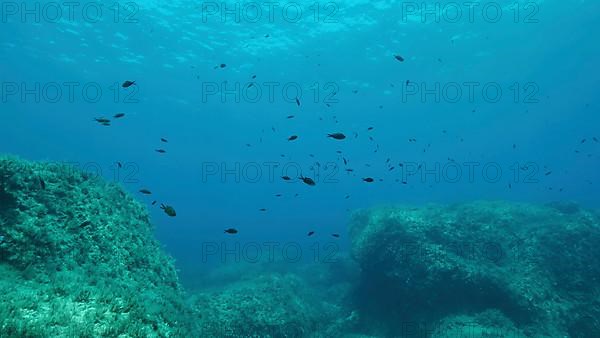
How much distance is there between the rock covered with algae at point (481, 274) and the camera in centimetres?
1371

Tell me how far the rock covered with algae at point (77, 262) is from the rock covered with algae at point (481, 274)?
33.8 ft

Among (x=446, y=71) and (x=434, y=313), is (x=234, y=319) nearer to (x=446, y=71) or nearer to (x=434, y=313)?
(x=434, y=313)

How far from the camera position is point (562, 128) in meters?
110

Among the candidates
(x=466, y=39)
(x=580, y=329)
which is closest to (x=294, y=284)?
(x=580, y=329)

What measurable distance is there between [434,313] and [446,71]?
145 feet

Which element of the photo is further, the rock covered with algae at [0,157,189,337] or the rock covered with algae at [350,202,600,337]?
the rock covered with algae at [350,202,600,337]

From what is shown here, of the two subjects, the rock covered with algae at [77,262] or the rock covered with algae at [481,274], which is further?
the rock covered with algae at [481,274]

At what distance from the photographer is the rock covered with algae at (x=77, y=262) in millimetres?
4824

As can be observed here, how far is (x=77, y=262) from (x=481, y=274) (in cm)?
1428

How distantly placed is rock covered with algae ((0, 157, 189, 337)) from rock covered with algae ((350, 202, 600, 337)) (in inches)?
405

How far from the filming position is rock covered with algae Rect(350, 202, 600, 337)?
45.0 feet

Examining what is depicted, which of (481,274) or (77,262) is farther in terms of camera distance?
(481,274)

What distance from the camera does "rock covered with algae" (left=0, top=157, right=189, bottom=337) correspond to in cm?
482

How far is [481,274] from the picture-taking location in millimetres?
14758
